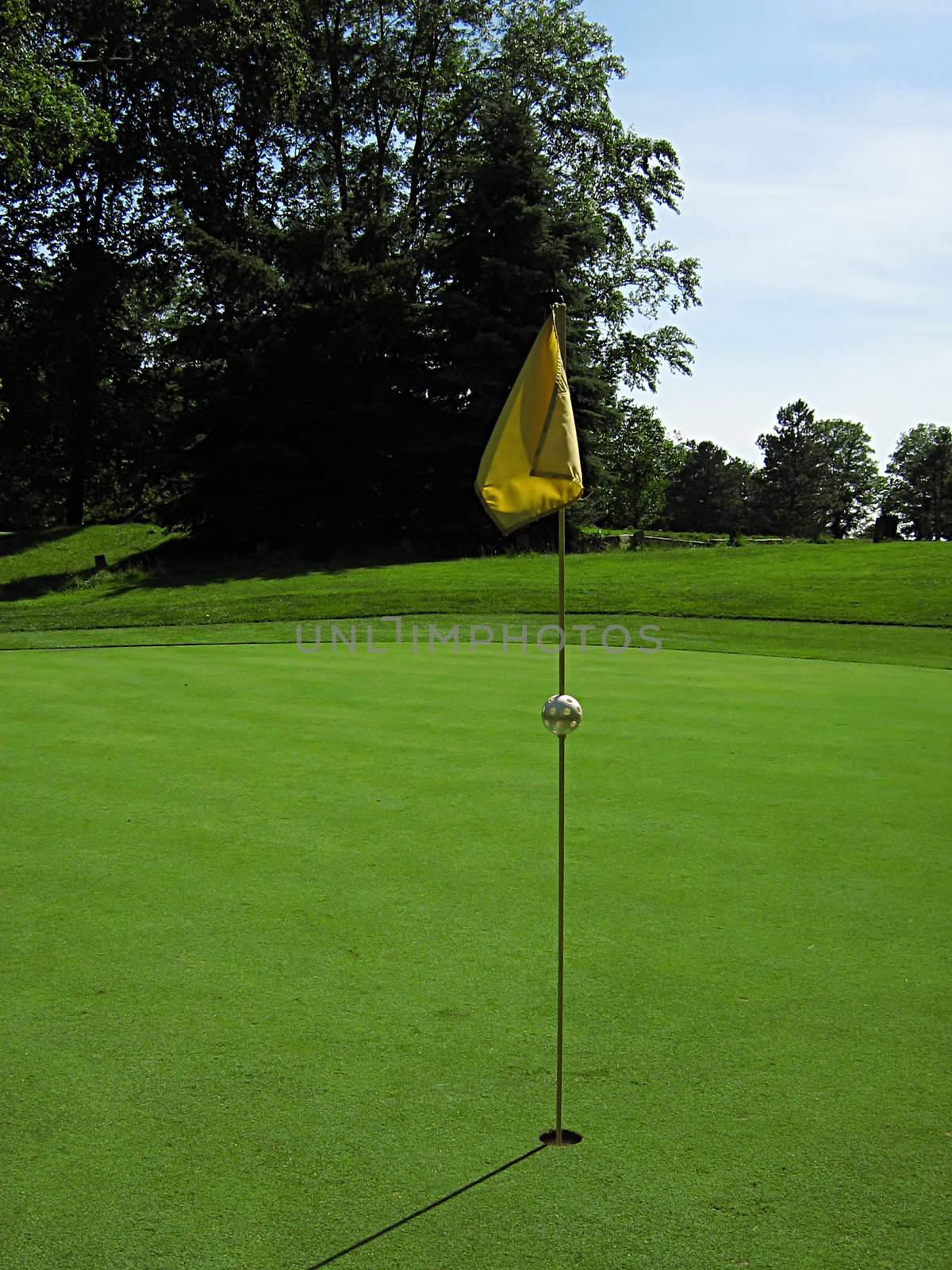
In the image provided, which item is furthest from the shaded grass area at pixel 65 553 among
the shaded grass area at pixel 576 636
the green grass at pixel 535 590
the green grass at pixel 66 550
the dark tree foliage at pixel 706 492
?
the dark tree foliage at pixel 706 492

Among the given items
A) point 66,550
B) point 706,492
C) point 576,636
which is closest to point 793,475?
point 706,492

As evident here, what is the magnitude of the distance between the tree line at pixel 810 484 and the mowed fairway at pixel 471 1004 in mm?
66984

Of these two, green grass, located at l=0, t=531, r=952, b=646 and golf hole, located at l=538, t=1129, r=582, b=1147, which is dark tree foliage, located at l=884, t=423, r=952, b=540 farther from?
golf hole, located at l=538, t=1129, r=582, b=1147

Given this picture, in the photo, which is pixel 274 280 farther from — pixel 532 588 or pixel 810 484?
pixel 810 484

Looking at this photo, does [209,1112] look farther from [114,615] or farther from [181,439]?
[181,439]

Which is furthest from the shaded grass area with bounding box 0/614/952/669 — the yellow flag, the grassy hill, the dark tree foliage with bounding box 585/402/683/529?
the dark tree foliage with bounding box 585/402/683/529

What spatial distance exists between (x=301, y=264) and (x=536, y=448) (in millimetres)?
27162

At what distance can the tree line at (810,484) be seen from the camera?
8238cm

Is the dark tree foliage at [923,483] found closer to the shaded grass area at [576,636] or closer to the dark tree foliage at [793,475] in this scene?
the dark tree foliage at [793,475]

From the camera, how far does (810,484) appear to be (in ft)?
289

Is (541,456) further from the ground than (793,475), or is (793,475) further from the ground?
(793,475)

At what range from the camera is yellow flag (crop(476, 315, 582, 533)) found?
3.00 m

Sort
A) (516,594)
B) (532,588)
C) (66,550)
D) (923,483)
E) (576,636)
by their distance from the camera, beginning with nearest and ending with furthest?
(576,636)
(516,594)
(532,588)
(66,550)
(923,483)

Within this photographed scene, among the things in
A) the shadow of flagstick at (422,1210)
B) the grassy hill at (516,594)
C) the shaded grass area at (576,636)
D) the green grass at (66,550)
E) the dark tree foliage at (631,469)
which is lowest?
the shadow of flagstick at (422,1210)
